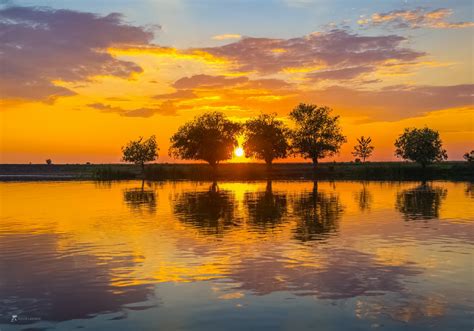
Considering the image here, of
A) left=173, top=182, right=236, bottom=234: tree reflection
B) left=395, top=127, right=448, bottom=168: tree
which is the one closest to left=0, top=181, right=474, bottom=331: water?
left=173, top=182, right=236, bottom=234: tree reflection

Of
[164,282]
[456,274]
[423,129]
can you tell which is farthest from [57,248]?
[423,129]

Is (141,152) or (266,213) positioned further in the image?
(141,152)

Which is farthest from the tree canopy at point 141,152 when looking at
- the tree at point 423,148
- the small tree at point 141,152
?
the tree at point 423,148

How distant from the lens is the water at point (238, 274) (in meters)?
14.2

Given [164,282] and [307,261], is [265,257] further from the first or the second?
[164,282]

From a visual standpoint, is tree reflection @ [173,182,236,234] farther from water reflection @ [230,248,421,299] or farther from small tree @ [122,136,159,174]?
small tree @ [122,136,159,174]

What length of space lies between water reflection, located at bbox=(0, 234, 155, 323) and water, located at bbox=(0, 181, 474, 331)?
0.06 metres

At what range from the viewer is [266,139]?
148 meters

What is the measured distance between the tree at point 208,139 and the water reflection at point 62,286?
120m

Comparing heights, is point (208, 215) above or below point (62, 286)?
above

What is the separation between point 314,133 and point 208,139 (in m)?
32.4

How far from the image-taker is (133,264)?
21.3 metres

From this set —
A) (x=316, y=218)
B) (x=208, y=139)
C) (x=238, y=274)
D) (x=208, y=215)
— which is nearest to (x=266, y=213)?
(x=208, y=215)

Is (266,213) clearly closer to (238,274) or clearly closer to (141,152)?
(238,274)
